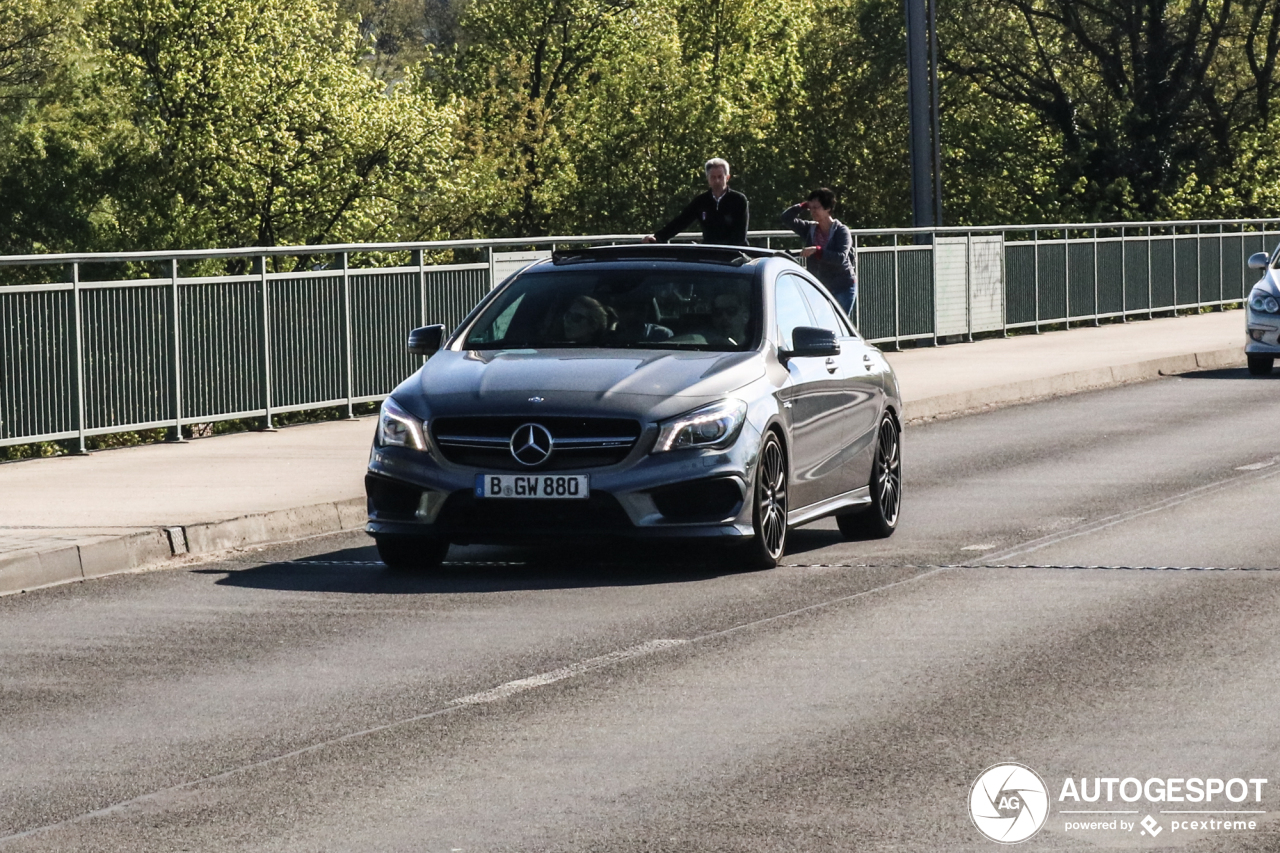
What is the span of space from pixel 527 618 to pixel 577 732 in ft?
8.09

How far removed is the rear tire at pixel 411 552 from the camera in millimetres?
10945

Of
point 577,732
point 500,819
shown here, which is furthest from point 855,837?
point 577,732

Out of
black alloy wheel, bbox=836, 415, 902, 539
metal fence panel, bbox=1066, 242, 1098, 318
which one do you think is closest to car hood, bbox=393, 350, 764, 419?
black alloy wheel, bbox=836, 415, 902, 539

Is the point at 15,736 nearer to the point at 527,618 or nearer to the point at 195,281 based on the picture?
the point at 527,618

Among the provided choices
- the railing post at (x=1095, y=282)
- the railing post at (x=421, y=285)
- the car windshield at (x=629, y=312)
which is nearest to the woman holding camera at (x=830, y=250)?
the railing post at (x=421, y=285)

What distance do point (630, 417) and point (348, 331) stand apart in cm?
888

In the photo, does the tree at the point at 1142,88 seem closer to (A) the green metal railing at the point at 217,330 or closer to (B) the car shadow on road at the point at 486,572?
(A) the green metal railing at the point at 217,330

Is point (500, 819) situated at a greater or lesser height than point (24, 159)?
lesser

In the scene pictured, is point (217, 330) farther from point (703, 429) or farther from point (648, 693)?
point (648, 693)

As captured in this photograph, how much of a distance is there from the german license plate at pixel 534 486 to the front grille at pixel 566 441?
5cm

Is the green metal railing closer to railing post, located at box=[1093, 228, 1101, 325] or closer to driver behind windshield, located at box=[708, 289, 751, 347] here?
driver behind windshield, located at box=[708, 289, 751, 347]

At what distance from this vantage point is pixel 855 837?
555 cm

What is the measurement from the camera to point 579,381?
35.0 feet

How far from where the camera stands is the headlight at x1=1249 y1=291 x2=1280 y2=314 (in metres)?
25.6
